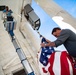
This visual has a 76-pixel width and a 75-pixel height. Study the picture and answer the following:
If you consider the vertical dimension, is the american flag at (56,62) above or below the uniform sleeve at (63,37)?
below

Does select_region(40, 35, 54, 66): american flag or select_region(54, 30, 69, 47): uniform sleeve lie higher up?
select_region(54, 30, 69, 47): uniform sleeve

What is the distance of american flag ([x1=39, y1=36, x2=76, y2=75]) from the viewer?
1772 mm

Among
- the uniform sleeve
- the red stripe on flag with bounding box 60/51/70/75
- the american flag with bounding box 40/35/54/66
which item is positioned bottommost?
the red stripe on flag with bounding box 60/51/70/75

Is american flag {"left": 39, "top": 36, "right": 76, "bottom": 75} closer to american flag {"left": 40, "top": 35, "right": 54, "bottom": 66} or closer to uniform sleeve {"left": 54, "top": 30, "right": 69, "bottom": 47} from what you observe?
american flag {"left": 40, "top": 35, "right": 54, "bottom": 66}

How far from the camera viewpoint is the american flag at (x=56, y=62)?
5.82 ft

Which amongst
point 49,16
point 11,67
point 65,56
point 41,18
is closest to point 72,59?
Answer: point 65,56

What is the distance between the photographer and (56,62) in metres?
1.89

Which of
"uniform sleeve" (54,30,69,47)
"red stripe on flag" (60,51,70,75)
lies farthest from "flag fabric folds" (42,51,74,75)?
"uniform sleeve" (54,30,69,47)

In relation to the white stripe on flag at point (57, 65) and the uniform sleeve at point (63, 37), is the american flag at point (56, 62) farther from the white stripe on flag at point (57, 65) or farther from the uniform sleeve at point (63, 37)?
the uniform sleeve at point (63, 37)

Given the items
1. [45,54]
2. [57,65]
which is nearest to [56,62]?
[57,65]

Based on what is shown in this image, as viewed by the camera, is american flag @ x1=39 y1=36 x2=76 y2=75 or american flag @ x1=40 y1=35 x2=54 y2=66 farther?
american flag @ x1=40 y1=35 x2=54 y2=66

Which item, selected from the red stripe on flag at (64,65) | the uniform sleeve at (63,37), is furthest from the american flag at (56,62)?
the uniform sleeve at (63,37)

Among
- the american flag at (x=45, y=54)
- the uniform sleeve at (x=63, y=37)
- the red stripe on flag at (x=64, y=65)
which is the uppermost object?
the uniform sleeve at (x=63, y=37)

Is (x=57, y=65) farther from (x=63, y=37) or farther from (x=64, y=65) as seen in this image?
(x=63, y=37)
